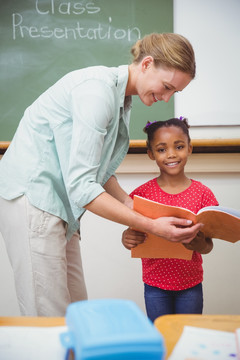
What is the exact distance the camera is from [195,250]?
139 cm

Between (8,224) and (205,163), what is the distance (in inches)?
43.6

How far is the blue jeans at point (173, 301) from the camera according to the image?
1.44 meters

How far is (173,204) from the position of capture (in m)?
1.48

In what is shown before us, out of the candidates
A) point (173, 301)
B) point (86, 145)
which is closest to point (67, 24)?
point (86, 145)

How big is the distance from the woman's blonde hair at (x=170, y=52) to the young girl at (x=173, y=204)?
0.32 metres

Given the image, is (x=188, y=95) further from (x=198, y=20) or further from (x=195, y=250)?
(x=195, y=250)

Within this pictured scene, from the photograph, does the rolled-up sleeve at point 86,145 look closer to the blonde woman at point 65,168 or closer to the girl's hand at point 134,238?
the blonde woman at point 65,168

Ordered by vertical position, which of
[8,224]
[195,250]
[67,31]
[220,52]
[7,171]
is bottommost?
[195,250]

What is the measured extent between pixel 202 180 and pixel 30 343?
150cm

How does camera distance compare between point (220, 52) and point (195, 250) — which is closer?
point (195, 250)

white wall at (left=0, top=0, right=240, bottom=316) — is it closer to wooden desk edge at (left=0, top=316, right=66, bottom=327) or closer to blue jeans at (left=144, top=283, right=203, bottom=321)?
blue jeans at (left=144, top=283, right=203, bottom=321)

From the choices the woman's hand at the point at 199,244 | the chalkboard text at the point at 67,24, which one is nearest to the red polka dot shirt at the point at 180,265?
the woman's hand at the point at 199,244

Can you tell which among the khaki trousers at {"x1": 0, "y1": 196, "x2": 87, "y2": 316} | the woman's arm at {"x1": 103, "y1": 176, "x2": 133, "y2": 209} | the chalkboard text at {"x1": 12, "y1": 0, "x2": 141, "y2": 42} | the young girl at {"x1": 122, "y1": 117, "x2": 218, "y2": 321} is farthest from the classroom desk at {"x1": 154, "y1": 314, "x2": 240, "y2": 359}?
the chalkboard text at {"x1": 12, "y1": 0, "x2": 141, "y2": 42}

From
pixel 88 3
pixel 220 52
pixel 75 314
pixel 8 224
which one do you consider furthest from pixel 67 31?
pixel 75 314
